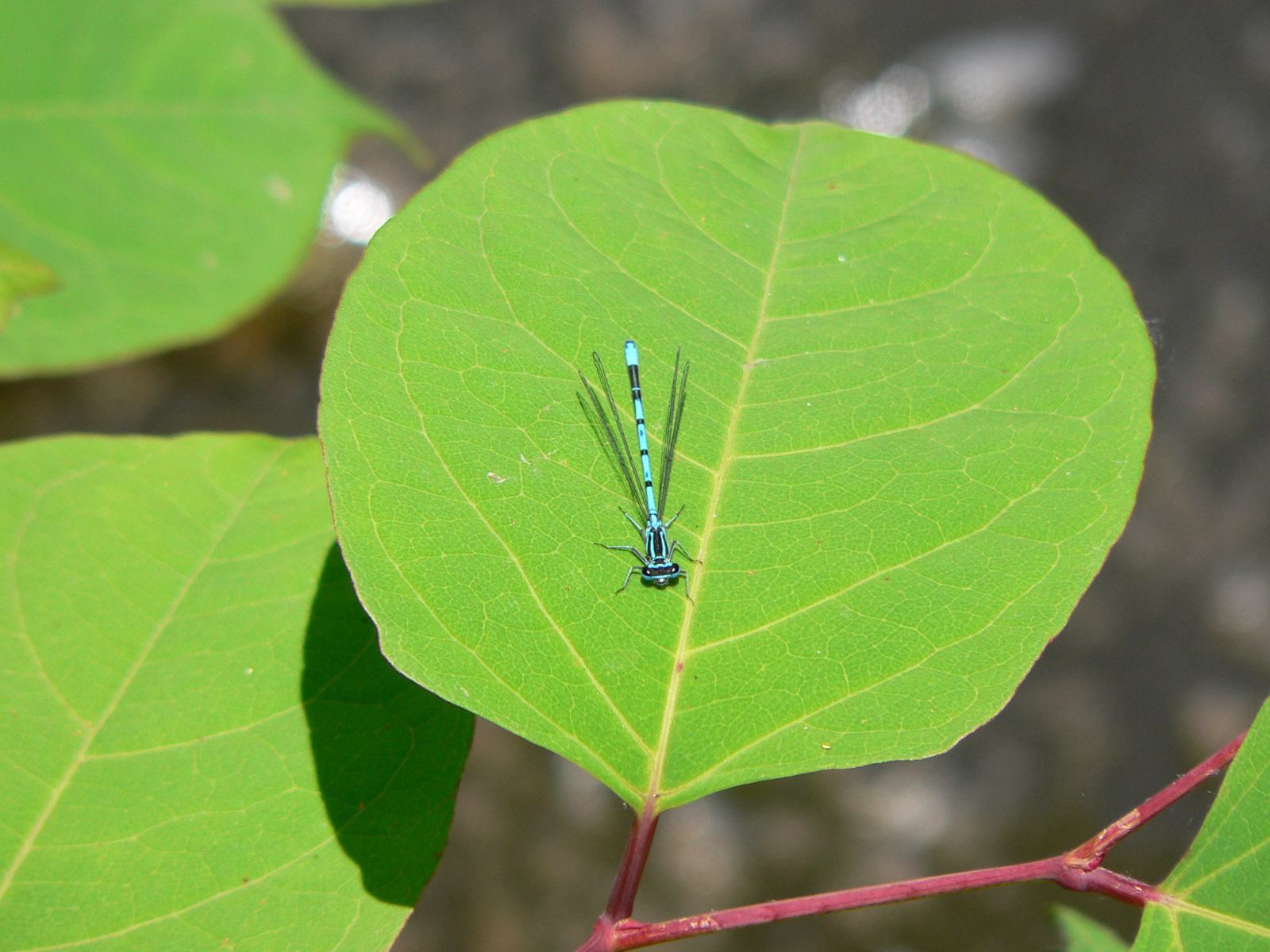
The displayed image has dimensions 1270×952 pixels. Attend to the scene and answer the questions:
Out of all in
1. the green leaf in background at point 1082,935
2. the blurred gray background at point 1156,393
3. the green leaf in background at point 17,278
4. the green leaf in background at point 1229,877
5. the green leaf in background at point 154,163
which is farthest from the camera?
the blurred gray background at point 1156,393

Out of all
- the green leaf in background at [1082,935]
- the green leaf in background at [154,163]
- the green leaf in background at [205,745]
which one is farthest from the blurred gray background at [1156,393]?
the green leaf in background at [205,745]

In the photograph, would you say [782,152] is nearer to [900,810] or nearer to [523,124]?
[523,124]

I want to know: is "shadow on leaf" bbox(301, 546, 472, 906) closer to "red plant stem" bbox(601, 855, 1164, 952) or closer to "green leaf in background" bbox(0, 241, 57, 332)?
"red plant stem" bbox(601, 855, 1164, 952)

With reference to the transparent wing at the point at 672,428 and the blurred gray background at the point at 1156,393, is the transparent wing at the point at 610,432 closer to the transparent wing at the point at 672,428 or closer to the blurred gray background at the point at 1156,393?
the transparent wing at the point at 672,428

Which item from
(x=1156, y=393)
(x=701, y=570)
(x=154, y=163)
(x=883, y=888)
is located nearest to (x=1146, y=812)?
(x=883, y=888)

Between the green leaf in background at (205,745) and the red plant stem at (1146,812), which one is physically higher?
the red plant stem at (1146,812)

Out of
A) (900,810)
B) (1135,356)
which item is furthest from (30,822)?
(900,810)

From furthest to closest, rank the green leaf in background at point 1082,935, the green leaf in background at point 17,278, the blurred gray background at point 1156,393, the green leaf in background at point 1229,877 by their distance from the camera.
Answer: the blurred gray background at point 1156,393 → the green leaf in background at point 1082,935 → the green leaf in background at point 17,278 → the green leaf in background at point 1229,877

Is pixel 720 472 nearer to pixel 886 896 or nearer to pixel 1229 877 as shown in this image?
pixel 886 896
